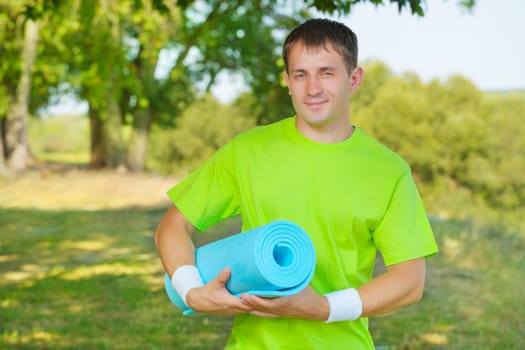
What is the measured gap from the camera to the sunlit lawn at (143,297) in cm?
730

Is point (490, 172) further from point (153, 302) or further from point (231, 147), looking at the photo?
point (231, 147)

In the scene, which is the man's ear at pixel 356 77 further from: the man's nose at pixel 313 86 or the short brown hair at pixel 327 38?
the man's nose at pixel 313 86

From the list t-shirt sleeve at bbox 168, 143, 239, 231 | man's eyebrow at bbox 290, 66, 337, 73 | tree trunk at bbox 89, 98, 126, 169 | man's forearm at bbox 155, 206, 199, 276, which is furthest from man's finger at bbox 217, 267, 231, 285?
tree trunk at bbox 89, 98, 126, 169

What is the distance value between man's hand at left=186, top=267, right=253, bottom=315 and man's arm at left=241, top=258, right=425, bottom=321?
45 millimetres

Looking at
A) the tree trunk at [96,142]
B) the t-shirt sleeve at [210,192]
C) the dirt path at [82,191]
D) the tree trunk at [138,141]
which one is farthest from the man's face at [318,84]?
the tree trunk at [96,142]

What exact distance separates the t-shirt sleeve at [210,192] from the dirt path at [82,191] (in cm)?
1567

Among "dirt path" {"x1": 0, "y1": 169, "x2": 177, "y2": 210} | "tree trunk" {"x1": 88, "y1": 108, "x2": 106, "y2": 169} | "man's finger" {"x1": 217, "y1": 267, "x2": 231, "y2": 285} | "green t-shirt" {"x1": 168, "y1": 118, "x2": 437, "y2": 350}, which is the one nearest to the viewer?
"man's finger" {"x1": 217, "y1": 267, "x2": 231, "y2": 285}

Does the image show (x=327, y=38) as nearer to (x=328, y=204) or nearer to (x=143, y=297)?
(x=328, y=204)

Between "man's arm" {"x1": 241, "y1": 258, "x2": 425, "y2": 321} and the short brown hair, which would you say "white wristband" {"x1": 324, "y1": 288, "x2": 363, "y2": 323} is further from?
the short brown hair

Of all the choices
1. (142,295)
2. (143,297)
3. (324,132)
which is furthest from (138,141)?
(324,132)

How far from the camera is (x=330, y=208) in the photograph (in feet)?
8.46

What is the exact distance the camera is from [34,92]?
31172mm

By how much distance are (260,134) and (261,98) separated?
88.5 feet

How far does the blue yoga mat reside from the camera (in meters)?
2.20
